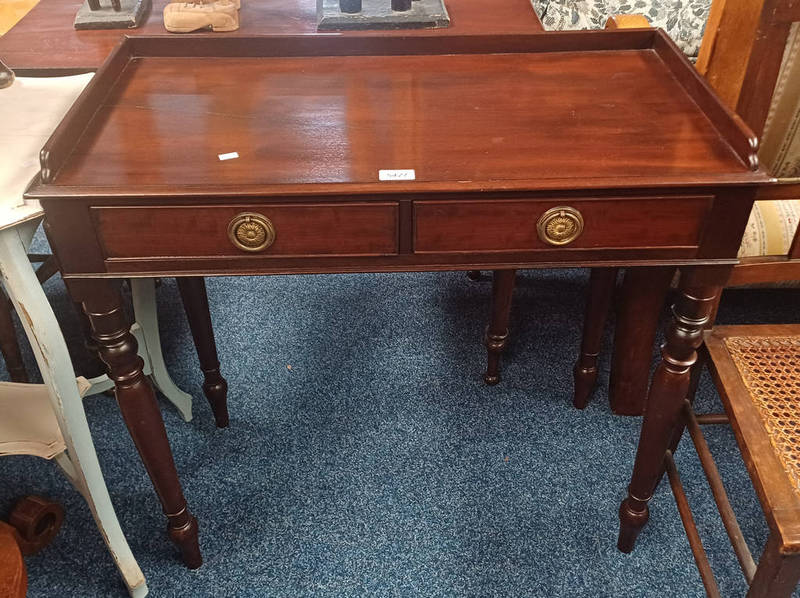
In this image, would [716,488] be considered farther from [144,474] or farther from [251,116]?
[144,474]

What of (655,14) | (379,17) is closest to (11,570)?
(379,17)

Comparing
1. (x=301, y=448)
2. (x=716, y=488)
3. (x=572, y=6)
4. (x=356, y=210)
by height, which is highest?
(x=356, y=210)

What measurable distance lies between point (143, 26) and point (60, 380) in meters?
0.98

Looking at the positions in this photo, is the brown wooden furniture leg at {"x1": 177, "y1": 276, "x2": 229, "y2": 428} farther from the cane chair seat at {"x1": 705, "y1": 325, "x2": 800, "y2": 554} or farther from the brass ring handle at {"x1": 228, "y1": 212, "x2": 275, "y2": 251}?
the cane chair seat at {"x1": 705, "y1": 325, "x2": 800, "y2": 554}

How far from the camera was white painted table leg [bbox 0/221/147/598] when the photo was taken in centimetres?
107

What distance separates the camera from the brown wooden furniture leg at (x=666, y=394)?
1.18m

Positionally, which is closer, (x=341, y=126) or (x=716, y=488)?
(x=341, y=126)

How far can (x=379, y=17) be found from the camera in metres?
1.69

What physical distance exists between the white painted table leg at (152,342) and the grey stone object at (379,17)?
2.35ft

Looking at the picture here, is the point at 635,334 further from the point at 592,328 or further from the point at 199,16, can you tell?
the point at 199,16

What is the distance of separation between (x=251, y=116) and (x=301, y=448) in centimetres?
88

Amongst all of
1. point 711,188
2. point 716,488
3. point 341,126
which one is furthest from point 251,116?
point 716,488

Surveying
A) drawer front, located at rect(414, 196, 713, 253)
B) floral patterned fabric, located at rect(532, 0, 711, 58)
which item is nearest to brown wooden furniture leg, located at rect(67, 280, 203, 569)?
drawer front, located at rect(414, 196, 713, 253)

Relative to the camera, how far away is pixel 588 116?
3.92 ft
